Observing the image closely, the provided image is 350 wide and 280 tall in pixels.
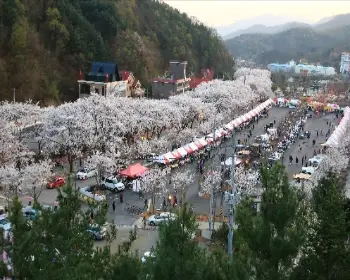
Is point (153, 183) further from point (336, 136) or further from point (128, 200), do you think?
point (336, 136)

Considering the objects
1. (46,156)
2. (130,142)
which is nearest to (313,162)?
(130,142)

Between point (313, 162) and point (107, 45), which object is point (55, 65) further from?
point (313, 162)

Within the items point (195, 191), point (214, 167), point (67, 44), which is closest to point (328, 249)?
A: point (195, 191)

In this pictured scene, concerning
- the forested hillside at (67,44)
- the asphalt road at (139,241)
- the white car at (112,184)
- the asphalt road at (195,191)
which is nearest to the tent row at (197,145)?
the asphalt road at (195,191)

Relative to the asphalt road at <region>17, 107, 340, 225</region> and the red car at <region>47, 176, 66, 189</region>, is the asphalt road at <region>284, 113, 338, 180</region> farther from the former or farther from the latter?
the red car at <region>47, 176, 66, 189</region>

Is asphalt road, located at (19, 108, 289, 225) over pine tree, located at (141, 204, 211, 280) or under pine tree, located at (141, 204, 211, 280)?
under

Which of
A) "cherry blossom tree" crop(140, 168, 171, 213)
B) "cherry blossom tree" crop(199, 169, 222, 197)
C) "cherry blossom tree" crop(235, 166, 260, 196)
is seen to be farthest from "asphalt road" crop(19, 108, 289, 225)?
"cherry blossom tree" crop(235, 166, 260, 196)

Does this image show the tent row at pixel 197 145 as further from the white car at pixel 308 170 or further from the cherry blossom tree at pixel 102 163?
the white car at pixel 308 170
